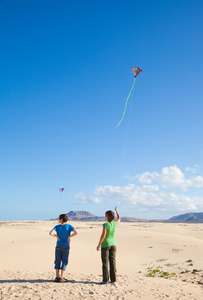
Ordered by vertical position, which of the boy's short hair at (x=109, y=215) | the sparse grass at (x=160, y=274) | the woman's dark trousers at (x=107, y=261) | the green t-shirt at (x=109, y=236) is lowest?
the sparse grass at (x=160, y=274)

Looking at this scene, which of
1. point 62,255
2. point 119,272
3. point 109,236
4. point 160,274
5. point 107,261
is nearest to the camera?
point 107,261

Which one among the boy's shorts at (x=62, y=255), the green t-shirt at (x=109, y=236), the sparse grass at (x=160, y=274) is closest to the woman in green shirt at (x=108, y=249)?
the green t-shirt at (x=109, y=236)

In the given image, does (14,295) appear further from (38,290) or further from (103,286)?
(103,286)

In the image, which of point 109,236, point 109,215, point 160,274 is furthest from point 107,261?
point 160,274

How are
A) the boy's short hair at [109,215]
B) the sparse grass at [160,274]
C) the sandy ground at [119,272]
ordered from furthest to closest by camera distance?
the sparse grass at [160,274], the boy's short hair at [109,215], the sandy ground at [119,272]

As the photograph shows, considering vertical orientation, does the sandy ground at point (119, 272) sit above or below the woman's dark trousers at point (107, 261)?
below

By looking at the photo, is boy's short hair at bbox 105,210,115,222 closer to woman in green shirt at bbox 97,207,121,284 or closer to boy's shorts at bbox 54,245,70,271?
woman in green shirt at bbox 97,207,121,284

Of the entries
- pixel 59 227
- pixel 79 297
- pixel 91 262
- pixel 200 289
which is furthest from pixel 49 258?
pixel 200 289

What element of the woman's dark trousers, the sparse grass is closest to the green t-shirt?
the woman's dark trousers

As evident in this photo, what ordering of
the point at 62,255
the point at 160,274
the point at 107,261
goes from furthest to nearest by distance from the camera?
the point at 160,274 < the point at 62,255 < the point at 107,261

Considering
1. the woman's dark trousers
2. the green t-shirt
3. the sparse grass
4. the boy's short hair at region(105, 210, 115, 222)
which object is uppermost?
the boy's short hair at region(105, 210, 115, 222)

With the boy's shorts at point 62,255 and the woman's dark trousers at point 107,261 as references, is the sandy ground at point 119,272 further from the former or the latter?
the boy's shorts at point 62,255

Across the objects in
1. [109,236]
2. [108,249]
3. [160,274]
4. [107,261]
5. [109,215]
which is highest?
[109,215]

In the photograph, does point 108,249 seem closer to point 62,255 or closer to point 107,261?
point 107,261
